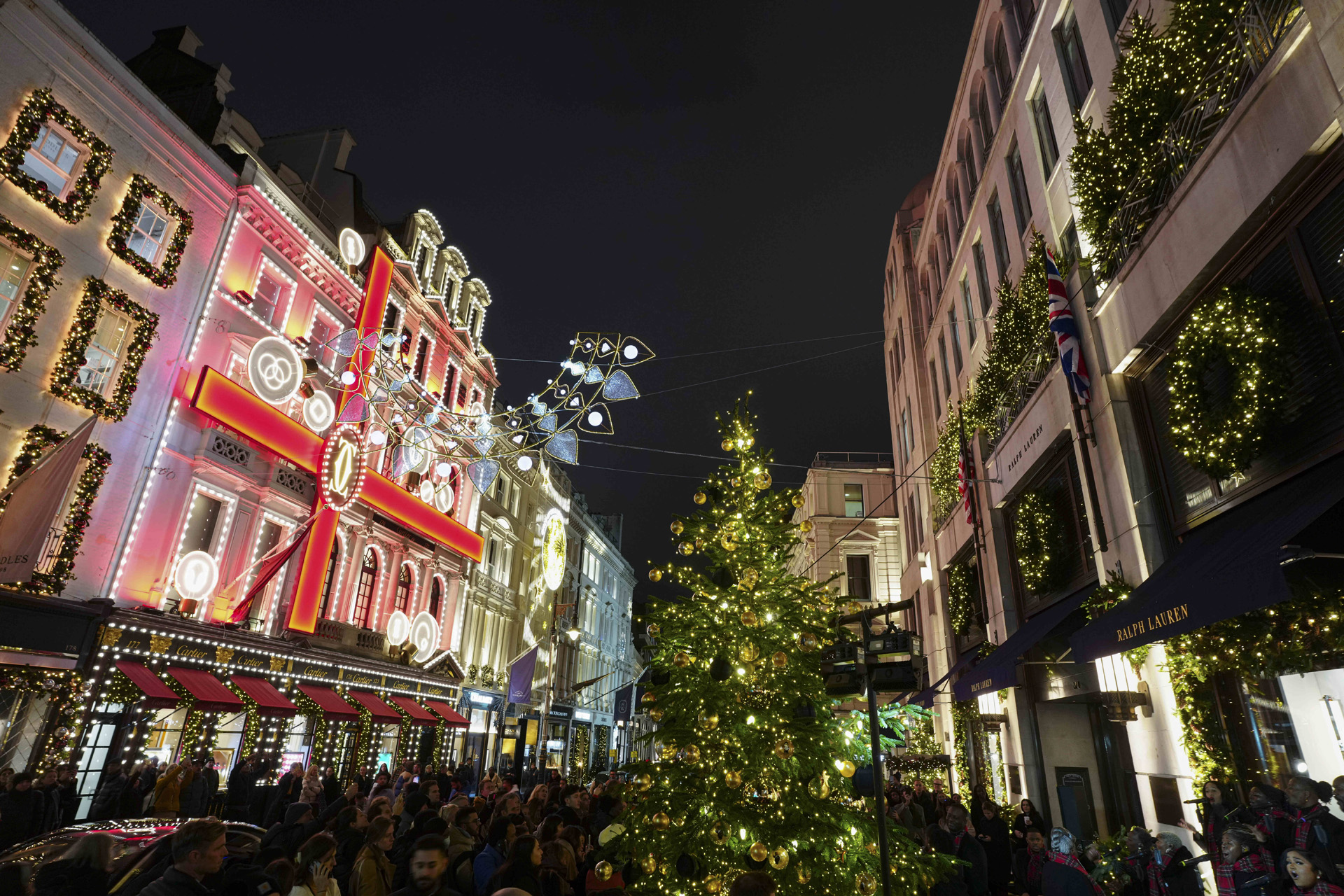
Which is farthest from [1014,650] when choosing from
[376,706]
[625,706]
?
[625,706]

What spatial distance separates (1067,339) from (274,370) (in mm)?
19142

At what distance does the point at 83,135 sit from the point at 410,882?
17.9 meters

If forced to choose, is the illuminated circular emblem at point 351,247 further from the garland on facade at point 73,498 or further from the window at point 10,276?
the garland on facade at point 73,498

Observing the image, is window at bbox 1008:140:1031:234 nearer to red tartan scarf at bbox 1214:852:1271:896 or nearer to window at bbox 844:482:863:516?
red tartan scarf at bbox 1214:852:1271:896

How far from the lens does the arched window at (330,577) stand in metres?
22.6

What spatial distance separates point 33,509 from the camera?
12.9 meters

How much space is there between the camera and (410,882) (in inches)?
173

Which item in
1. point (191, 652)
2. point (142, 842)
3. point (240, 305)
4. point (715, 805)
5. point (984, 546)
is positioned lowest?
point (142, 842)

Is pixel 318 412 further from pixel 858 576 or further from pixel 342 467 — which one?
pixel 858 576

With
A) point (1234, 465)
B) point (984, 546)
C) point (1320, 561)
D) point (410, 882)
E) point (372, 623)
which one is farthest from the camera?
point (372, 623)

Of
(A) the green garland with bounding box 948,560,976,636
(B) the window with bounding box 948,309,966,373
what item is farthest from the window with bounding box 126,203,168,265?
(A) the green garland with bounding box 948,560,976,636

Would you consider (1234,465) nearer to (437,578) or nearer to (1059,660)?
(1059,660)

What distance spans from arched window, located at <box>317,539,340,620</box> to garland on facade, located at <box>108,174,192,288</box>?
30.1 ft

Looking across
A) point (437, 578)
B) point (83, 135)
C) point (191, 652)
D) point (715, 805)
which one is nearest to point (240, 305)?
point (83, 135)
